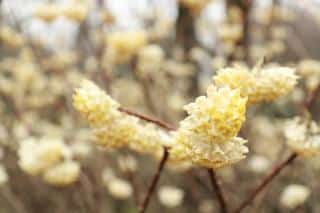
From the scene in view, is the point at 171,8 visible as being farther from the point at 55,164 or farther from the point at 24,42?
the point at 55,164

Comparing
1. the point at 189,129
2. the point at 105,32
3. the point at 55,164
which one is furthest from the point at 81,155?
the point at 189,129

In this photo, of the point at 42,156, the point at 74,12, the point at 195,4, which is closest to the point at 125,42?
the point at 74,12

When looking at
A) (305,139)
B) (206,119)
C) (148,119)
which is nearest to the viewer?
(206,119)

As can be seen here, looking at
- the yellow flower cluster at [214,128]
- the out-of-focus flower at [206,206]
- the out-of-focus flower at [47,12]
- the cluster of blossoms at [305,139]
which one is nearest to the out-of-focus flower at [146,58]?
the out-of-focus flower at [47,12]

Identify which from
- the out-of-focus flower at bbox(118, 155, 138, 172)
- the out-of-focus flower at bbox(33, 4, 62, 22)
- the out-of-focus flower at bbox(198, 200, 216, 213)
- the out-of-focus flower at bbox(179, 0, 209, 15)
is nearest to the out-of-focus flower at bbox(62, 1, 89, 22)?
the out-of-focus flower at bbox(33, 4, 62, 22)

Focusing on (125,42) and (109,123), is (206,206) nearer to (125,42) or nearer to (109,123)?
(125,42)

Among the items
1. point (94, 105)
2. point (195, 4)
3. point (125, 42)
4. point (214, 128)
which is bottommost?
point (214, 128)

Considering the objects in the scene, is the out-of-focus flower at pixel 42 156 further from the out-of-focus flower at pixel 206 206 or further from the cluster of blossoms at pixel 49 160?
the out-of-focus flower at pixel 206 206

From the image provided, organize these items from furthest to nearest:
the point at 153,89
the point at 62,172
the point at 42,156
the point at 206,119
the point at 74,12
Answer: the point at 153,89 → the point at 74,12 → the point at 62,172 → the point at 42,156 → the point at 206,119
